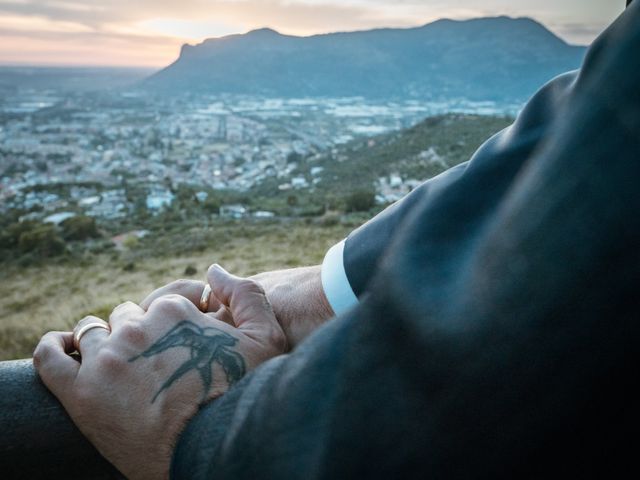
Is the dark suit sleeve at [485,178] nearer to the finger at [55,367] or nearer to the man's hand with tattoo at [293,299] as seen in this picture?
the man's hand with tattoo at [293,299]

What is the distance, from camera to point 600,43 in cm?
Answer: 57

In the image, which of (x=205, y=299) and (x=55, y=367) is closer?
(x=55, y=367)

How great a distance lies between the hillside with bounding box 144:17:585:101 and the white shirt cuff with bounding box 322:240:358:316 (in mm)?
82500

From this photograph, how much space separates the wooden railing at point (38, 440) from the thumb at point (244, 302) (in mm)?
318

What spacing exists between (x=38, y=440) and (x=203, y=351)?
246 millimetres

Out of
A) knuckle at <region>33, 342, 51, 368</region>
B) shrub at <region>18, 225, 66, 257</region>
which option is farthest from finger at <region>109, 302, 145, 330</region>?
shrub at <region>18, 225, 66, 257</region>

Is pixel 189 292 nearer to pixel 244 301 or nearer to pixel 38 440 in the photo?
pixel 244 301

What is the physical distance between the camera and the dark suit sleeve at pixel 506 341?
492 millimetres

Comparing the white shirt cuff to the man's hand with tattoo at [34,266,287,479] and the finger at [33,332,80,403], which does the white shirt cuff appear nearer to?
the man's hand with tattoo at [34,266,287,479]

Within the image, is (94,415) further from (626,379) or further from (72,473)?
(626,379)

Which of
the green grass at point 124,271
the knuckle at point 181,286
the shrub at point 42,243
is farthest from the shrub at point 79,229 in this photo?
the knuckle at point 181,286

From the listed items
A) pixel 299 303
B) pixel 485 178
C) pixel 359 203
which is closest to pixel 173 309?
pixel 299 303

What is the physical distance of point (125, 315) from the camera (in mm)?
973

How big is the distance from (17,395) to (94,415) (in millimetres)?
97
